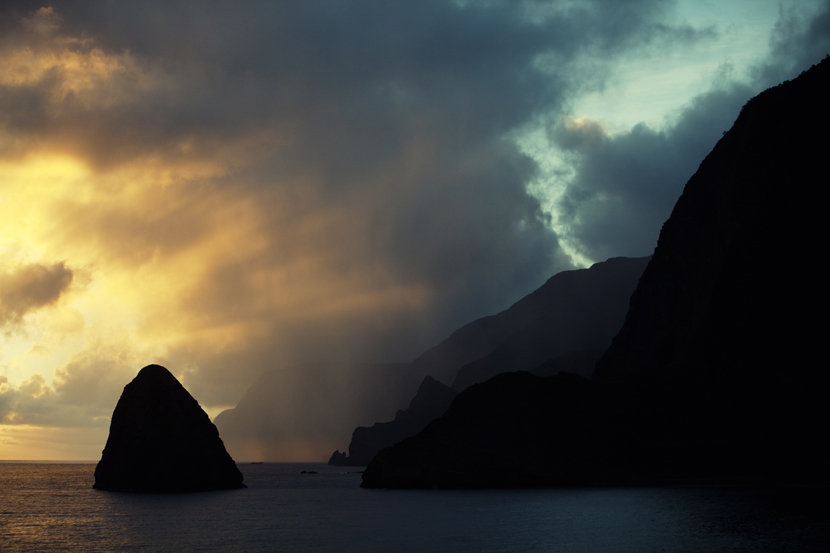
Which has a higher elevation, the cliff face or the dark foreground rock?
the cliff face

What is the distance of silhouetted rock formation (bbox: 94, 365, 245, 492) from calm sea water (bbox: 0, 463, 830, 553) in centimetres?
401

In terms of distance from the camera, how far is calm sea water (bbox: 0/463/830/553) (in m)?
42.5

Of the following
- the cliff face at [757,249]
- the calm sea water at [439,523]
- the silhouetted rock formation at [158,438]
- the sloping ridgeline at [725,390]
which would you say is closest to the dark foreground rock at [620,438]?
the sloping ridgeline at [725,390]

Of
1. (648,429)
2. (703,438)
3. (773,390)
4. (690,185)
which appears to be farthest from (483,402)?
(690,185)

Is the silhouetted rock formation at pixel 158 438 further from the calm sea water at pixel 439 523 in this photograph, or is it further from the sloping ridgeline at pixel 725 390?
the sloping ridgeline at pixel 725 390

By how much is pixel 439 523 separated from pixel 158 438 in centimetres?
4475

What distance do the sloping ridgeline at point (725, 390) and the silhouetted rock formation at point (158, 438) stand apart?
111 ft

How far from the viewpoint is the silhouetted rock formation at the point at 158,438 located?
84.4 metres

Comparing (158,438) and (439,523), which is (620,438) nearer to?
(439,523)

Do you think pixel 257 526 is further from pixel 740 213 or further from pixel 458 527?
pixel 740 213

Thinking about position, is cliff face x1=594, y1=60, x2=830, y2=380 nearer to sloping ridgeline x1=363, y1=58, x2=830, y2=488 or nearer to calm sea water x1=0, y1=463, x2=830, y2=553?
sloping ridgeline x1=363, y1=58, x2=830, y2=488

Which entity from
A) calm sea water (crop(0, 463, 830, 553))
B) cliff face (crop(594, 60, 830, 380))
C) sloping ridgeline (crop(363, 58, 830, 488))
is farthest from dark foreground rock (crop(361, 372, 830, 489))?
calm sea water (crop(0, 463, 830, 553))

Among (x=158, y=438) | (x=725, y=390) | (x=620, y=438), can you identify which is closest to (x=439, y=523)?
(x=158, y=438)

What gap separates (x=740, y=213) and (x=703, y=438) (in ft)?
129
